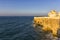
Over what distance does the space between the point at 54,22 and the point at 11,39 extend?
9248 mm

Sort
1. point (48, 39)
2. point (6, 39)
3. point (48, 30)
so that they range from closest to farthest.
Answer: point (48, 39), point (6, 39), point (48, 30)

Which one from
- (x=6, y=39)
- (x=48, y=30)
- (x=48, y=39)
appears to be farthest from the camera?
(x=48, y=30)

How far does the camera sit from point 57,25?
24.4 metres

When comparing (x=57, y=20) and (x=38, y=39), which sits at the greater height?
(x=57, y=20)

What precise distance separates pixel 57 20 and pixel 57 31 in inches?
90.9

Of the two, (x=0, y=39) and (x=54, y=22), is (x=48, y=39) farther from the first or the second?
(x=0, y=39)

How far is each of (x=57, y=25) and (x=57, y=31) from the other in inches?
54.2

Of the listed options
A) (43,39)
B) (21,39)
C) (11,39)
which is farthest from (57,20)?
(11,39)

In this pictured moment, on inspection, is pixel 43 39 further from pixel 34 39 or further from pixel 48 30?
pixel 48 30

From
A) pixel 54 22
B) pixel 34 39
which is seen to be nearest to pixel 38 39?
pixel 34 39

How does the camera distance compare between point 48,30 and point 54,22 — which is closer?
point 54,22

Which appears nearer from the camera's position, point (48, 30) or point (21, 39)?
point (21, 39)

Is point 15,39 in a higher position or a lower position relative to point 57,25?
lower

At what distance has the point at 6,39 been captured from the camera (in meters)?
24.6
